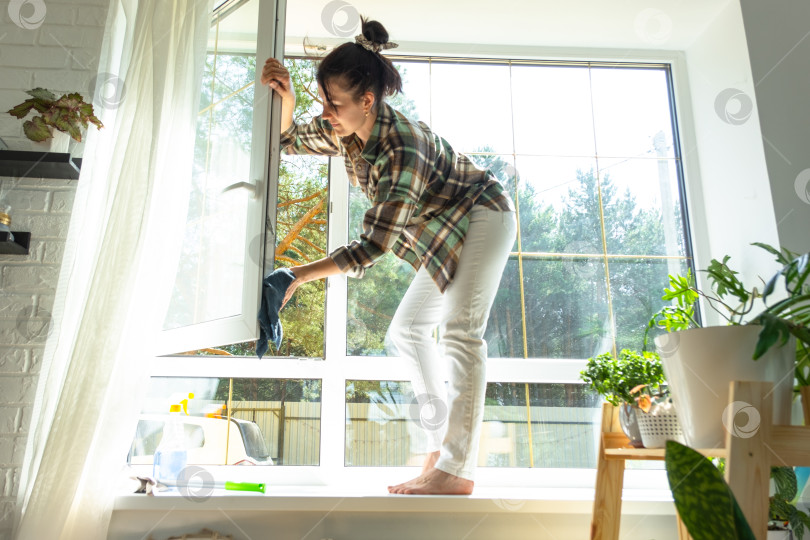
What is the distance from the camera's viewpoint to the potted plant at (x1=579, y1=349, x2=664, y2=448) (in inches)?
55.9

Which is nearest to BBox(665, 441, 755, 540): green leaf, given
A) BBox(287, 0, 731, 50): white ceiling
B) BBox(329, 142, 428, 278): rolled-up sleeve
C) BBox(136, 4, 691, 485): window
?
BBox(329, 142, 428, 278): rolled-up sleeve

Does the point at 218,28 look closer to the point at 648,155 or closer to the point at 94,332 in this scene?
the point at 94,332

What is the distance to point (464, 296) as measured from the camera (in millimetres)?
1510

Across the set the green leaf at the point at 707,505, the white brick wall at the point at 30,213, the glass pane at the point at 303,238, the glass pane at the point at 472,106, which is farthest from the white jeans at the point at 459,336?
the green leaf at the point at 707,505

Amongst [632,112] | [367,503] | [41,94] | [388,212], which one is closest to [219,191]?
[388,212]

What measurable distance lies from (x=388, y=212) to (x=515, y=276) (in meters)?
0.74

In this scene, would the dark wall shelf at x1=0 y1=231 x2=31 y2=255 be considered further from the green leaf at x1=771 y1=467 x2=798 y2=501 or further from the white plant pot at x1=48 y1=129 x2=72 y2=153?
the green leaf at x1=771 y1=467 x2=798 y2=501

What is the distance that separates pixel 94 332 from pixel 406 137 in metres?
0.84

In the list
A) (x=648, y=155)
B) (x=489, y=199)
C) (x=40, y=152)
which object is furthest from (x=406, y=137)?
(x=648, y=155)

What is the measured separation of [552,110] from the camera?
214 cm

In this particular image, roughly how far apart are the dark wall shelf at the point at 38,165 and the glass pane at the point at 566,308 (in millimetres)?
1343

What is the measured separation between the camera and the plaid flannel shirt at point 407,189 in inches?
55.2

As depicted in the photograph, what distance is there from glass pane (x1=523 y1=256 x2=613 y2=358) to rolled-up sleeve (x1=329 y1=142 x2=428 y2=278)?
72cm

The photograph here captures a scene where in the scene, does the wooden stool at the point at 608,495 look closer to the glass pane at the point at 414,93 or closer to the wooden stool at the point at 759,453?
the wooden stool at the point at 759,453
